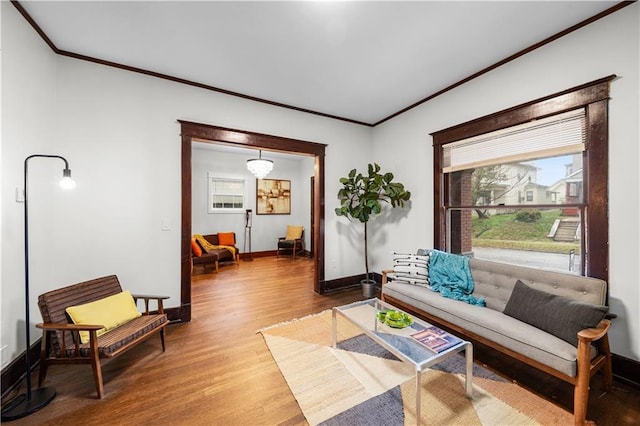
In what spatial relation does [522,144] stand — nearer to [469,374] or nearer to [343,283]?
[469,374]

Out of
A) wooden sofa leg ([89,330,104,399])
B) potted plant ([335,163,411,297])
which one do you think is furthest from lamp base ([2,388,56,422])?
potted plant ([335,163,411,297])

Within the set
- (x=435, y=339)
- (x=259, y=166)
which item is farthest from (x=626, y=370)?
(x=259, y=166)

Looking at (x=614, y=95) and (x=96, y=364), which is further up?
(x=614, y=95)

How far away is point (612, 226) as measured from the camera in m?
2.00

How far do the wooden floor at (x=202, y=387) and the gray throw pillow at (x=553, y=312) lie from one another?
479mm

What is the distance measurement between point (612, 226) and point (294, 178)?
21.5 ft

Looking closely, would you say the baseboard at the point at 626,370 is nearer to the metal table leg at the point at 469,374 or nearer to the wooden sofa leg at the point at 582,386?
the wooden sofa leg at the point at 582,386

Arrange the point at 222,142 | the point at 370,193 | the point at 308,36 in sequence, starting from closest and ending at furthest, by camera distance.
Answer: the point at 308,36 → the point at 222,142 → the point at 370,193

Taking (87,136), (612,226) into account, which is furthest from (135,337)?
(612,226)

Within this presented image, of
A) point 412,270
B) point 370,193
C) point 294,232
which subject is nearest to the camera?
point 412,270

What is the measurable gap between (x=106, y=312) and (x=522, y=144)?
14.0ft

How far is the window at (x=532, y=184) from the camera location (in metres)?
2.09

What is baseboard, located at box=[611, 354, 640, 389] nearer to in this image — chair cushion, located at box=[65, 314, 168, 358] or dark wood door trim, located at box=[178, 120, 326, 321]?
dark wood door trim, located at box=[178, 120, 326, 321]

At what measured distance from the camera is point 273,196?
733 centimetres
